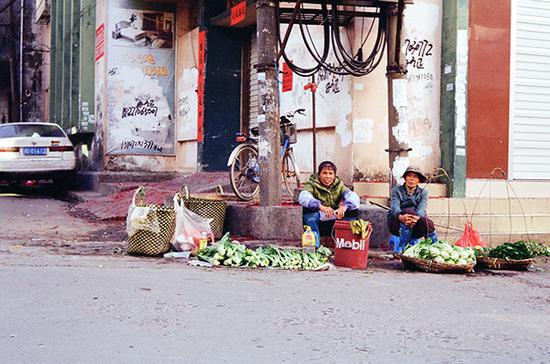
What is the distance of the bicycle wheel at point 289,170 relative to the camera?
34.4 ft

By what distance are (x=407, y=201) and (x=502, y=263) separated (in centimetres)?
128

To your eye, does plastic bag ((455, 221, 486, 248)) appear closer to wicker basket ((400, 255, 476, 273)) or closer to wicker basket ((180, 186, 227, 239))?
wicker basket ((400, 255, 476, 273))

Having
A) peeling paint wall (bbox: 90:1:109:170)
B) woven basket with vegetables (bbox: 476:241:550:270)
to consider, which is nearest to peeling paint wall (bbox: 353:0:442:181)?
woven basket with vegetables (bbox: 476:241:550:270)

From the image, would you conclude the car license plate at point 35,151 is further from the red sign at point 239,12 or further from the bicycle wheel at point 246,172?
the bicycle wheel at point 246,172

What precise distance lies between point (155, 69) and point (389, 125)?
879cm

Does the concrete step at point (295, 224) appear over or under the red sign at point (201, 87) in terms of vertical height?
under

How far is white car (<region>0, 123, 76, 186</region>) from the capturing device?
53.6 feet

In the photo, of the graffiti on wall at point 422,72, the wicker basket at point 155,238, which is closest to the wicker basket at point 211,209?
the wicker basket at point 155,238

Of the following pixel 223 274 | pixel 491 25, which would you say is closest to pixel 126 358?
pixel 223 274

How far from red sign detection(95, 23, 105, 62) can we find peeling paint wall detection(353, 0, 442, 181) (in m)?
8.34

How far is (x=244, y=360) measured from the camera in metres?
4.00

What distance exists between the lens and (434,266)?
758 cm

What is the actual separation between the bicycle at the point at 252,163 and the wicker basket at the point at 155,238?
2.37m

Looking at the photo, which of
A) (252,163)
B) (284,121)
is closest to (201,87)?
(252,163)
